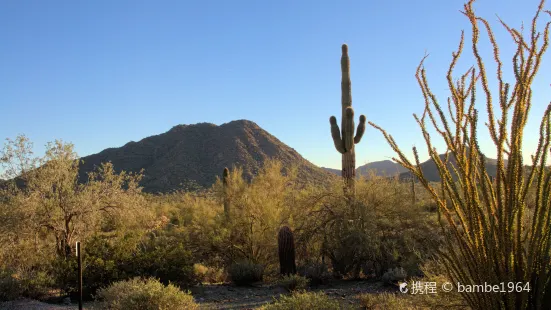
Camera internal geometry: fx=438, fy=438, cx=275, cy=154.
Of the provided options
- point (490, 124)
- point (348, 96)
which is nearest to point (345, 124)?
point (348, 96)

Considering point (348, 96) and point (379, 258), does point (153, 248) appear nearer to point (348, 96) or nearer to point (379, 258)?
point (379, 258)

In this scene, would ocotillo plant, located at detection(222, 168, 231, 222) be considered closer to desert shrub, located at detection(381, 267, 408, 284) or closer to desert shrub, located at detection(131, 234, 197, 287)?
desert shrub, located at detection(131, 234, 197, 287)

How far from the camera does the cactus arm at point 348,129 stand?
13188 mm

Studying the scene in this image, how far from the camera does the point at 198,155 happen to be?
51.4 meters

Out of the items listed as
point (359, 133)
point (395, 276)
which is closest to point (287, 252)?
point (395, 276)

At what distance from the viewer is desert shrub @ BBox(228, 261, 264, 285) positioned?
10.9 metres

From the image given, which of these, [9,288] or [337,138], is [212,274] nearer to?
[9,288]

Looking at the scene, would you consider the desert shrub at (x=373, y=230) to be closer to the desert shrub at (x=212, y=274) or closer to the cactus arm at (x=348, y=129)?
the cactus arm at (x=348, y=129)

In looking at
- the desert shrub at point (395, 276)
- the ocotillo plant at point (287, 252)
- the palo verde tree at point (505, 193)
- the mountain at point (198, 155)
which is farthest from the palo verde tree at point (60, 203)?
the mountain at point (198, 155)

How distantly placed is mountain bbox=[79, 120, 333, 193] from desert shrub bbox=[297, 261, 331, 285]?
3142cm

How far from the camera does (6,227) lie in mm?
10992

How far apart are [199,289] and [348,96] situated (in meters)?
7.57

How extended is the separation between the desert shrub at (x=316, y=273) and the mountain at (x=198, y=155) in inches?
1237

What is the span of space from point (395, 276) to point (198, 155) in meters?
43.5
